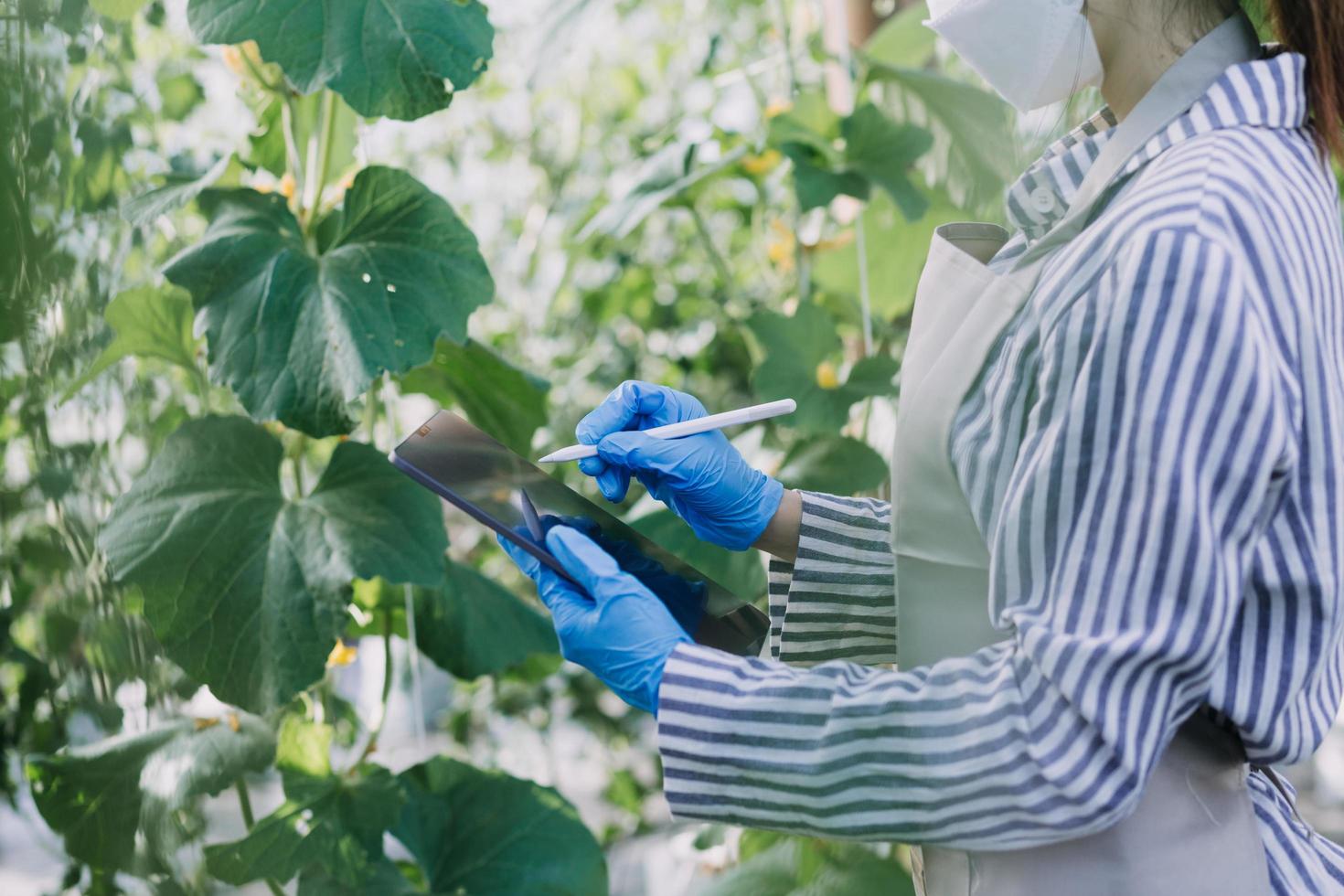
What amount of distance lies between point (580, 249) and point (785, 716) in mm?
998

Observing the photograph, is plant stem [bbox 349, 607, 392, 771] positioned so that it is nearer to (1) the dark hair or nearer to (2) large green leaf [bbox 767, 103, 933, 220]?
(2) large green leaf [bbox 767, 103, 933, 220]

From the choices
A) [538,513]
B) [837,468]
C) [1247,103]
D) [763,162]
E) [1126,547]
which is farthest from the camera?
[763,162]

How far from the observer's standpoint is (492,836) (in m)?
1.35

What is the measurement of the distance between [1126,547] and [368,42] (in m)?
0.77

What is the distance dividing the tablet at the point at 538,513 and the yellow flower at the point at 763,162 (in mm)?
796

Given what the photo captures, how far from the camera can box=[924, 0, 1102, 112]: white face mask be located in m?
0.81

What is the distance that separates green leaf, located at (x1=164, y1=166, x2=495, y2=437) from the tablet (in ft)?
0.73

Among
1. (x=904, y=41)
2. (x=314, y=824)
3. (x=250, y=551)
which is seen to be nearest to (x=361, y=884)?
(x=314, y=824)

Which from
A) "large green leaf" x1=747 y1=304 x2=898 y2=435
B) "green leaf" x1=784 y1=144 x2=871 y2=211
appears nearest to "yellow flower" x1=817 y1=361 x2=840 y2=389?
"large green leaf" x1=747 y1=304 x2=898 y2=435

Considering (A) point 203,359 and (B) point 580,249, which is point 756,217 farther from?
(A) point 203,359

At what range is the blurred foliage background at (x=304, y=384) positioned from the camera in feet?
3.61

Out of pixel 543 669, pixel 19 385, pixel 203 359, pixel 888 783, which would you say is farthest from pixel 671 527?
pixel 888 783

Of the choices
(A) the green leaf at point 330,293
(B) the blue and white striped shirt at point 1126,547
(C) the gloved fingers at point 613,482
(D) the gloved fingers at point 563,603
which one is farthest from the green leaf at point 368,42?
(B) the blue and white striped shirt at point 1126,547

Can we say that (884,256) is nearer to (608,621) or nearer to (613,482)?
(613,482)
